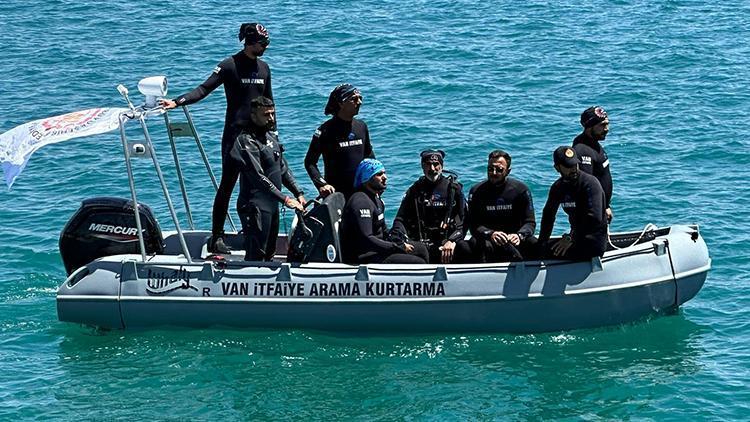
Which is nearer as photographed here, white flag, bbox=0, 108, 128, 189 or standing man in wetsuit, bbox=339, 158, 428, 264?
white flag, bbox=0, 108, 128, 189

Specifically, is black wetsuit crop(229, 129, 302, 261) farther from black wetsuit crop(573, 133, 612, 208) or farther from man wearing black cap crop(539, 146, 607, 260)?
black wetsuit crop(573, 133, 612, 208)

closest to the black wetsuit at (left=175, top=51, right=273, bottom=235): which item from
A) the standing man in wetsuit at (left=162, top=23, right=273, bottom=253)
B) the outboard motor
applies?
the standing man in wetsuit at (left=162, top=23, right=273, bottom=253)

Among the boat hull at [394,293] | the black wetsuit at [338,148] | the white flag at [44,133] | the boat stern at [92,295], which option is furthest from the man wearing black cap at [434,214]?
the white flag at [44,133]

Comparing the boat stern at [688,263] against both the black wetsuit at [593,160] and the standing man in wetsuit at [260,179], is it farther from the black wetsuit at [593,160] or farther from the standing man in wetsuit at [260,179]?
the standing man in wetsuit at [260,179]

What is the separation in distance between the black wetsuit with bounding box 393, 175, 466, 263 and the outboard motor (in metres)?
0.59

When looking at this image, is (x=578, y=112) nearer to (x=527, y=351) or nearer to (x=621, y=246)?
(x=621, y=246)

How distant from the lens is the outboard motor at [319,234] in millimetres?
12406

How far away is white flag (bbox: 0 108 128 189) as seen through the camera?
38.5 feet

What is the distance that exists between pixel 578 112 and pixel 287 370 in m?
9.65

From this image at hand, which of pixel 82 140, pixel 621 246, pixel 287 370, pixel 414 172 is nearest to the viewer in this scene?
pixel 287 370

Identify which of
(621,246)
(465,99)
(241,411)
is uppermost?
(465,99)

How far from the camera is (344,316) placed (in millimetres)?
12359

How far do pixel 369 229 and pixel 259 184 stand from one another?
1.11m

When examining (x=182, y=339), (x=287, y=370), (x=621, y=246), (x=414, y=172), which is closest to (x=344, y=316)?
(x=287, y=370)
